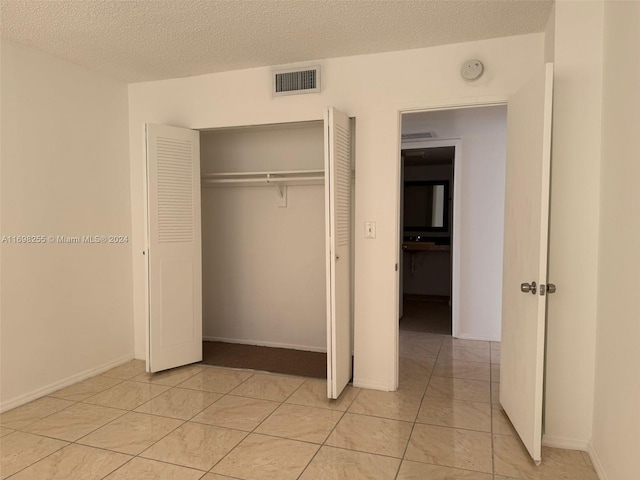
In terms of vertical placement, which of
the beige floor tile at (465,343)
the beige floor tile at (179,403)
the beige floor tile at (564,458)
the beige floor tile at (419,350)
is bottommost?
the beige floor tile at (465,343)

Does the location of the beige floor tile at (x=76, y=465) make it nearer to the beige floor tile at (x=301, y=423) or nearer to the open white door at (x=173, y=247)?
the beige floor tile at (x=301, y=423)

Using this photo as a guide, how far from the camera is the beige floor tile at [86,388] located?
3.37 metres

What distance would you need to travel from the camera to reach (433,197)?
7508 mm

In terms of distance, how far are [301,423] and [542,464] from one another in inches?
55.0

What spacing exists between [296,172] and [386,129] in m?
0.96

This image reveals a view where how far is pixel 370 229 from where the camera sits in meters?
3.42

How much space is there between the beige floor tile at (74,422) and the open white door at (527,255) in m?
2.57

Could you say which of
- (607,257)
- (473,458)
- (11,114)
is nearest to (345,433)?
(473,458)

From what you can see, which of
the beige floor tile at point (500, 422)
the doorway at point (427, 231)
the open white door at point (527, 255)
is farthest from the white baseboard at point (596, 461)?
the doorway at point (427, 231)

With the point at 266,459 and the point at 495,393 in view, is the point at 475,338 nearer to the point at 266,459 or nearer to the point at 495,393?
the point at 495,393

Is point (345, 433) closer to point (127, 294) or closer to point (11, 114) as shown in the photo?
point (127, 294)

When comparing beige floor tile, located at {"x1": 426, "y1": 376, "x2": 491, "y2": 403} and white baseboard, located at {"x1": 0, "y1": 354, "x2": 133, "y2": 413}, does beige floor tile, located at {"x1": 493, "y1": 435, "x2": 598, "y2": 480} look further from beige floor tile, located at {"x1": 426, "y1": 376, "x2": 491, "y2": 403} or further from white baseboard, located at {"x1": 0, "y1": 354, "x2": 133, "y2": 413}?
white baseboard, located at {"x1": 0, "y1": 354, "x2": 133, "y2": 413}

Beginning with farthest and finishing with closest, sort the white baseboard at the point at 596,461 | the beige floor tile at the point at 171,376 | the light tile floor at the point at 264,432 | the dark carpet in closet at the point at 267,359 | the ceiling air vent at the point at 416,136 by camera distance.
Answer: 1. the ceiling air vent at the point at 416,136
2. the dark carpet in closet at the point at 267,359
3. the beige floor tile at the point at 171,376
4. the light tile floor at the point at 264,432
5. the white baseboard at the point at 596,461

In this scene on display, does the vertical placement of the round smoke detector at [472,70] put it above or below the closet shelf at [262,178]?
above
